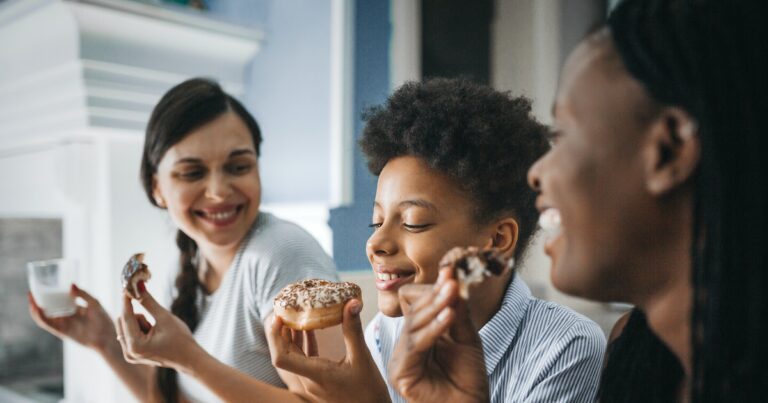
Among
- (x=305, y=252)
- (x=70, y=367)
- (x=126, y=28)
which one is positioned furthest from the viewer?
(x=70, y=367)

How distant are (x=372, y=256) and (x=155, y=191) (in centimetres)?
75

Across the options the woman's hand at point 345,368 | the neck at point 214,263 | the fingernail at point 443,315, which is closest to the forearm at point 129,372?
the neck at point 214,263

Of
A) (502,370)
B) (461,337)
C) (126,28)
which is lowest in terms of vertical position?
(502,370)

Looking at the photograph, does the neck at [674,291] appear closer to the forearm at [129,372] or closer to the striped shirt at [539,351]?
the striped shirt at [539,351]

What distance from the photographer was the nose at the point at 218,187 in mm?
1298

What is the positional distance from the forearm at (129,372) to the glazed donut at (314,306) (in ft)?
2.28

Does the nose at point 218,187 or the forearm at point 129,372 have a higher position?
the nose at point 218,187

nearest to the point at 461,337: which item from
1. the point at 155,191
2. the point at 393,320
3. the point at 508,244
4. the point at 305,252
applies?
the point at 508,244

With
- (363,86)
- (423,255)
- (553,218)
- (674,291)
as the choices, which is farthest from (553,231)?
(363,86)

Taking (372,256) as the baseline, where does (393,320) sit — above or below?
below

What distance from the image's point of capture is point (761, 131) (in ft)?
1.60

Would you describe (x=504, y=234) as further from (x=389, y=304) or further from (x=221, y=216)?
(x=221, y=216)

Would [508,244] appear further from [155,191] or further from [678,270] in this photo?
[155,191]

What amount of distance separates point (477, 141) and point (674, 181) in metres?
0.41
